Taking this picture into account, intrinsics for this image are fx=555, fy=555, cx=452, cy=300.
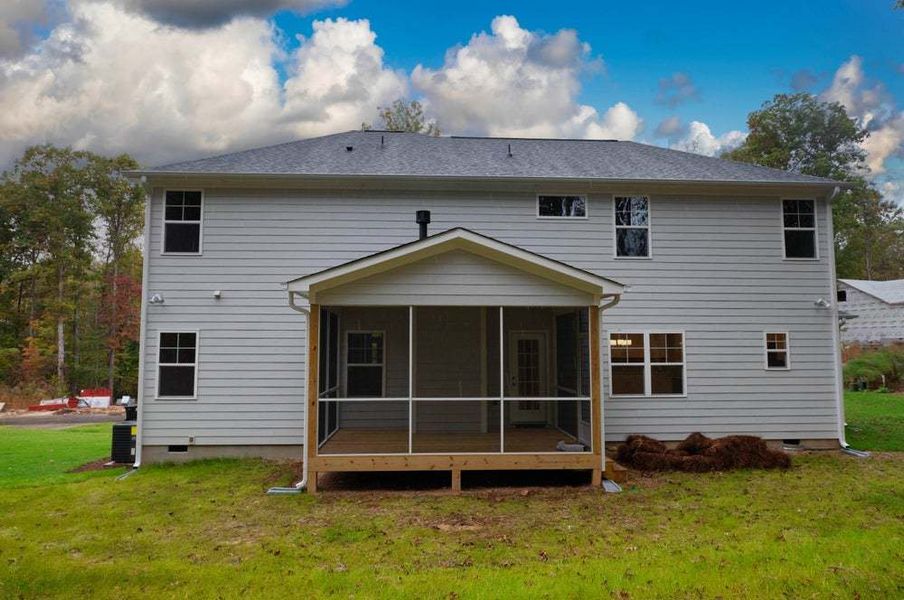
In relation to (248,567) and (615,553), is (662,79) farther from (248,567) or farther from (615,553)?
(248,567)

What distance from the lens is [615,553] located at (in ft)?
17.5

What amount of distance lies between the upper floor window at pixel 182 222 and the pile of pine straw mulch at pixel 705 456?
8.49 metres

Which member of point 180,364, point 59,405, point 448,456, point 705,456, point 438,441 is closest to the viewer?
point 448,456

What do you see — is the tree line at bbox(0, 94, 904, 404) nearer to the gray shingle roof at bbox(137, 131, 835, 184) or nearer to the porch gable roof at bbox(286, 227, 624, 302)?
the gray shingle roof at bbox(137, 131, 835, 184)

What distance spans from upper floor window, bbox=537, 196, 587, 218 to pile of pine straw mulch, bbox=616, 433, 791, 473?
169 inches

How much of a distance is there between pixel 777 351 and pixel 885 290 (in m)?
23.4

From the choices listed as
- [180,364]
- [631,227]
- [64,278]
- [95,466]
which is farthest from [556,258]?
[64,278]

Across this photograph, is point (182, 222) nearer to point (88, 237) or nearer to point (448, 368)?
point (448, 368)

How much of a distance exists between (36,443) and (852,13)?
3093 cm

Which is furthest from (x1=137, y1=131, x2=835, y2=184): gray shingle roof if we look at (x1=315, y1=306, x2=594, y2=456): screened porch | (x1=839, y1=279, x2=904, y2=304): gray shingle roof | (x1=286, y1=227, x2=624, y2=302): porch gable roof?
(x1=839, y1=279, x2=904, y2=304): gray shingle roof

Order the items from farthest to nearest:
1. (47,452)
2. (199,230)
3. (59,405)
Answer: (59,405) → (47,452) → (199,230)

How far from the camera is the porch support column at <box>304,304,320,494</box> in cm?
772

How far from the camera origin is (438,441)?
8906mm

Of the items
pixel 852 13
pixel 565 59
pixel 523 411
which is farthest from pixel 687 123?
pixel 523 411
